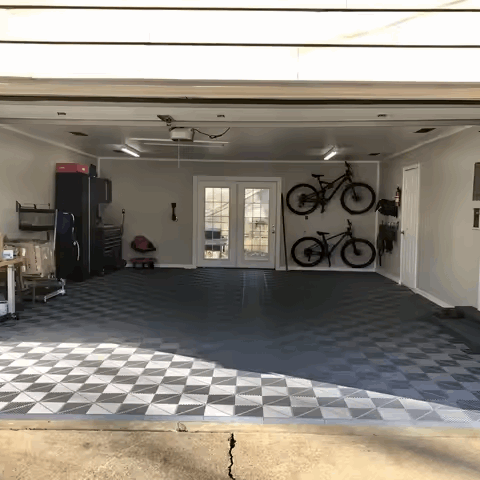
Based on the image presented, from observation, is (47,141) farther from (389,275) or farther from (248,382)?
(389,275)

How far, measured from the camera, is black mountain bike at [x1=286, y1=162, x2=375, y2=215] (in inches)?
410

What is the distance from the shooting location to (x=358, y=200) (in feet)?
34.5

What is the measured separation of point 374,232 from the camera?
34.8 feet

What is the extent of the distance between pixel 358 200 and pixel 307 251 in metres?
1.59

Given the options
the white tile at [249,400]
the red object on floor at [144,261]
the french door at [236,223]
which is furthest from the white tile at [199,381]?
the french door at [236,223]

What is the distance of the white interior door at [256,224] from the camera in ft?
35.1

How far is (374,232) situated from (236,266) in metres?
3.19

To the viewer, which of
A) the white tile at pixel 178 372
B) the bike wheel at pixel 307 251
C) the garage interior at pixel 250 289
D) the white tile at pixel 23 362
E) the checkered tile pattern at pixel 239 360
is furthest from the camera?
the bike wheel at pixel 307 251

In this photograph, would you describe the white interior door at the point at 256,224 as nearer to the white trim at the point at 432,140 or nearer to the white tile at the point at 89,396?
the white trim at the point at 432,140

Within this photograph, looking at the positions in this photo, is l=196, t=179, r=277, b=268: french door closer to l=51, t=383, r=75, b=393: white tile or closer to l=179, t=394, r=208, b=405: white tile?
l=51, t=383, r=75, b=393: white tile

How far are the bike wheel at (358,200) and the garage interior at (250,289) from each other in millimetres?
156

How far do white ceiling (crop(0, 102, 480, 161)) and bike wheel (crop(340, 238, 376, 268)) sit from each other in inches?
74.4

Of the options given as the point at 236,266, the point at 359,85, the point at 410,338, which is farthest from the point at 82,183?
the point at 359,85

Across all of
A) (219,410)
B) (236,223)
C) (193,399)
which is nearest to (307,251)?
(236,223)
